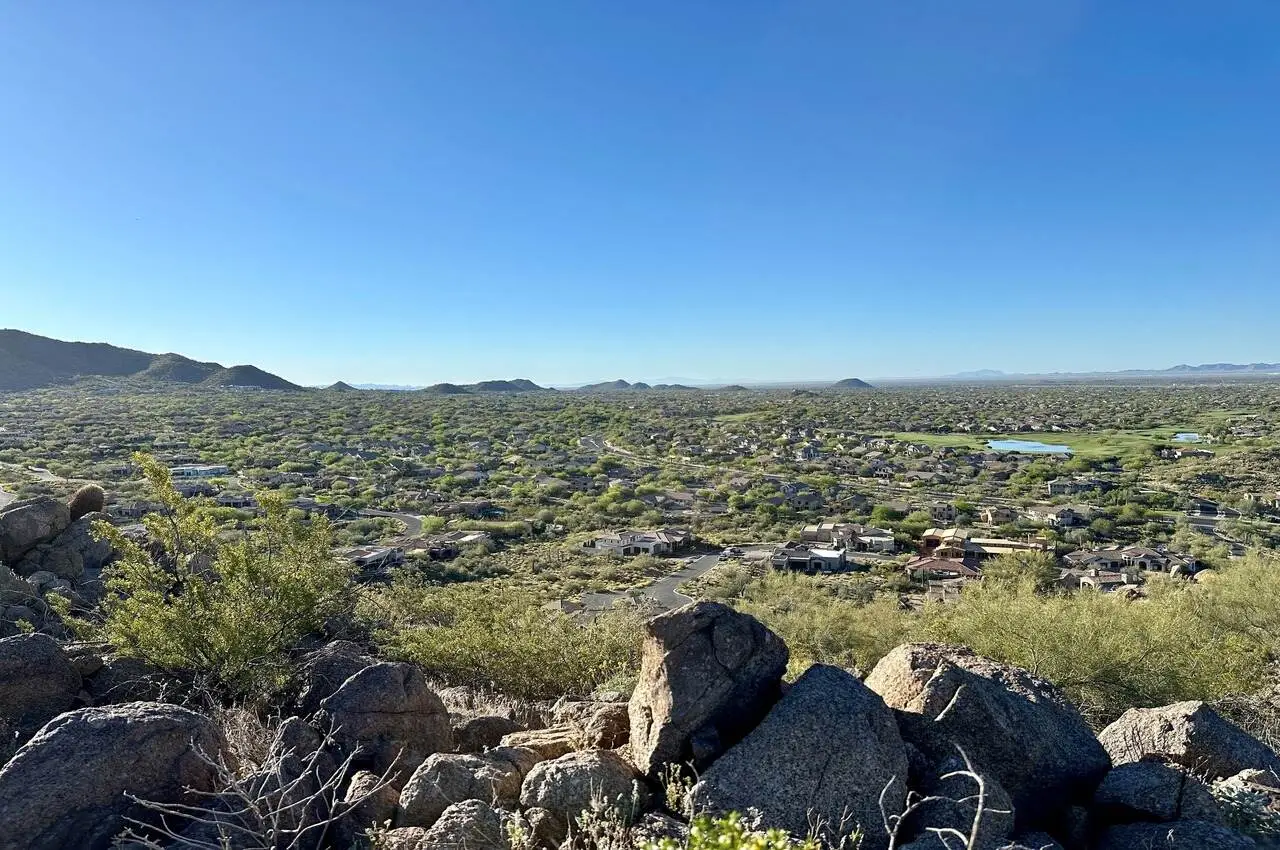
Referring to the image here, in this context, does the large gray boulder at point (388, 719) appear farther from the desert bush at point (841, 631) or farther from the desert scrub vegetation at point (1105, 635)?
the desert bush at point (841, 631)

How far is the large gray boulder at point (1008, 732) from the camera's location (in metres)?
5.51

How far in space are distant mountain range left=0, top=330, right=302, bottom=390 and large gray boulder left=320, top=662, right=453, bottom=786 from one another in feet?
548

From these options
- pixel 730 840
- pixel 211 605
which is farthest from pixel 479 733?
pixel 730 840

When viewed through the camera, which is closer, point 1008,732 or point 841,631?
point 1008,732

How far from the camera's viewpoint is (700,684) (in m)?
A: 5.66

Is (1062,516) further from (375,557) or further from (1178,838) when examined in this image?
(1178,838)

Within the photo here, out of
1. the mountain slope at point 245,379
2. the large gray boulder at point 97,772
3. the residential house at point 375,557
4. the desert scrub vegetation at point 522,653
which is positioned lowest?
the residential house at point 375,557

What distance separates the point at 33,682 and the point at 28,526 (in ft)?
33.0

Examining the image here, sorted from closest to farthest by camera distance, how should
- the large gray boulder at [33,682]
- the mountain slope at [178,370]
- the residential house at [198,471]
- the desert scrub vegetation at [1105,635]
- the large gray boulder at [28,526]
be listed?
the large gray boulder at [33,682] → the desert scrub vegetation at [1105,635] → the large gray boulder at [28,526] → the residential house at [198,471] → the mountain slope at [178,370]

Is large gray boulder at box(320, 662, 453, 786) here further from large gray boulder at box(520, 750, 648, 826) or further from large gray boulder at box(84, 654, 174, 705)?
large gray boulder at box(84, 654, 174, 705)

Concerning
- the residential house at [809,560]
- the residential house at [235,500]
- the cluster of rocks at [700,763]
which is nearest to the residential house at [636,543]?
the residential house at [809,560]

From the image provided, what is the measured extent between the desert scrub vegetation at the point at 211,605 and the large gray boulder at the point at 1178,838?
7763 mm

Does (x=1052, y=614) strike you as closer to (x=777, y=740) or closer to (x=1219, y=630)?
(x=1219, y=630)

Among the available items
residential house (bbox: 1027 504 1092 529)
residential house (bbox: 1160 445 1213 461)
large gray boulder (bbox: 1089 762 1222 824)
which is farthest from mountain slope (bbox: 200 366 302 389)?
large gray boulder (bbox: 1089 762 1222 824)
